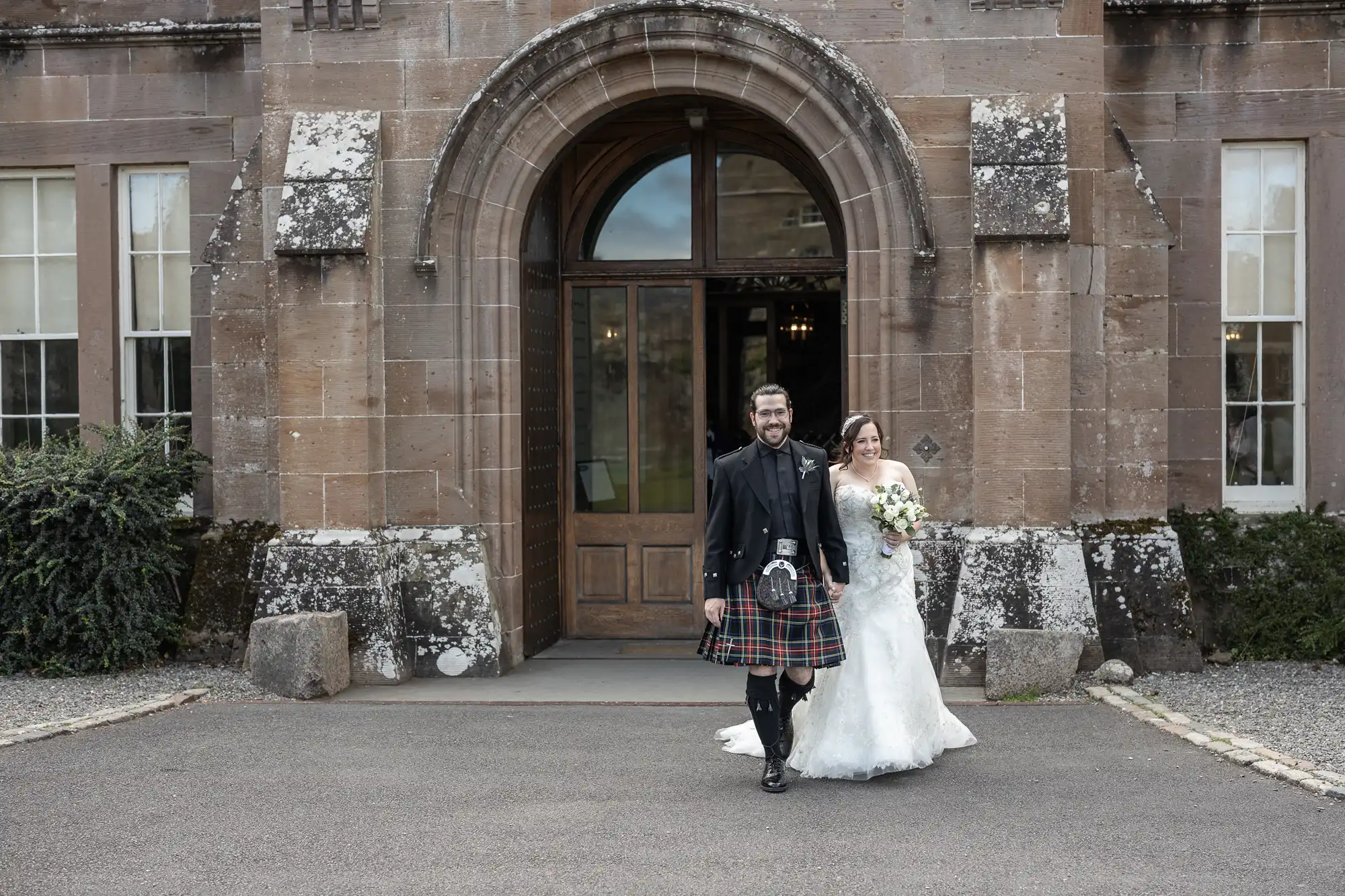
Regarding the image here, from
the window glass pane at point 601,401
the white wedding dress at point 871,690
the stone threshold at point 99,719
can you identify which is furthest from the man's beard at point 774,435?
the window glass pane at point 601,401

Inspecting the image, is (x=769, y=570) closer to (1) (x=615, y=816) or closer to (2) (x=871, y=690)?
(2) (x=871, y=690)

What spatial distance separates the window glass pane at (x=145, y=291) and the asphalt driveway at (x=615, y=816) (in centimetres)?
413

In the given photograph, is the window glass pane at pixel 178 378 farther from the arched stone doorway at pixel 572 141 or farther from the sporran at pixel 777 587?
the sporran at pixel 777 587

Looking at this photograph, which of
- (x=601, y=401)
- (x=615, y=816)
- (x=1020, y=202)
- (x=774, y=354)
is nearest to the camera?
(x=615, y=816)

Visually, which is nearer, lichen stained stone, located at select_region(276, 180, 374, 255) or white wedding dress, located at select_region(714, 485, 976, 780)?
white wedding dress, located at select_region(714, 485, 976, 780)

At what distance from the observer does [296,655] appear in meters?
8.62

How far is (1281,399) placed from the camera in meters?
10.5

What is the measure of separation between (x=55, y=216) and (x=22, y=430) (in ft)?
5.70

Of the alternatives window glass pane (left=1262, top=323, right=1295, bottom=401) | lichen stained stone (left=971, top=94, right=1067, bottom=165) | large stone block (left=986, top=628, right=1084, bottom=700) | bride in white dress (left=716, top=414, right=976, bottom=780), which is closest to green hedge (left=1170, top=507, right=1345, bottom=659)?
window glass pane (left=1262, top=323, right=1295, bottom=401)

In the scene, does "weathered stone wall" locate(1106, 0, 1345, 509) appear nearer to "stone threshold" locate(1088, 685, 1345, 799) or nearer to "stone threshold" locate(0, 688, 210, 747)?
"stone threshold" locate(1088, 685, 1345, 799)

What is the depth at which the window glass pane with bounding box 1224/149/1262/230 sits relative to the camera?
10391mm

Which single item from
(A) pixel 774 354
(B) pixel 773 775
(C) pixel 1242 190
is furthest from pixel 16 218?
(C) pixel 1242 190

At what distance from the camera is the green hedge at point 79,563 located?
9.49m

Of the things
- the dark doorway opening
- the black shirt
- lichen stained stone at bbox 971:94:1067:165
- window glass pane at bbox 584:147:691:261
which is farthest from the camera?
the dark doorway opening
